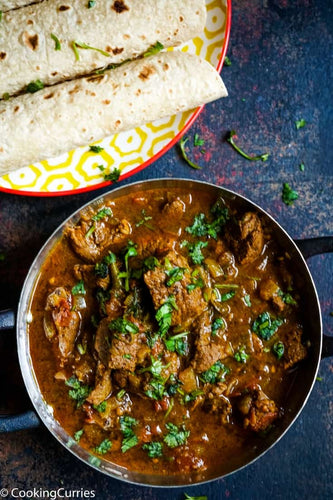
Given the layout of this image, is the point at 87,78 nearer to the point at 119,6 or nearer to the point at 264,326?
the point at 119,6

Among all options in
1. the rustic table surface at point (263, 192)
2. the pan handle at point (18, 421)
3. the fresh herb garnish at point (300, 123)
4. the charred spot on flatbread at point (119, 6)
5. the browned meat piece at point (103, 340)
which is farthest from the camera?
the fresh herb garnish at point (300, 123)

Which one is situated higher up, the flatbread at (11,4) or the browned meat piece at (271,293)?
the flatbread at (11,4)

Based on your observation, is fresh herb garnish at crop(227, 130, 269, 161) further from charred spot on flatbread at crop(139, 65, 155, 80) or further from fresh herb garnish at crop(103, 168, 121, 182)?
fresh herb garnish at crop(103, 168, 121, 182)

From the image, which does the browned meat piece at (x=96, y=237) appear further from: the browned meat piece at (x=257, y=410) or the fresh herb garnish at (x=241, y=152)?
the browned meat piece at (x=257, y=410)

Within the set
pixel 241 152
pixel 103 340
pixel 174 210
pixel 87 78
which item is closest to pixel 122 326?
pixel 103 340

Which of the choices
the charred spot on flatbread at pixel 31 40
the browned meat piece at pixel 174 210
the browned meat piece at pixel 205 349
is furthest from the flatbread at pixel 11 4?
the browned meat piece at pixel 205 349

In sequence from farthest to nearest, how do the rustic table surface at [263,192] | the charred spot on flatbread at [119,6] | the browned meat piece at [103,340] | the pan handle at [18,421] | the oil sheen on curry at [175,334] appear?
the rustic table surface at [263,192], the oil sheen on curry at [175,334], the browned meat piece at [103,340], the charred spot on flatbread at [119,6], the pan handle at [18,421]

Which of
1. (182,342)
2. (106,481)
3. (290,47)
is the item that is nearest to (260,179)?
(290,47)
